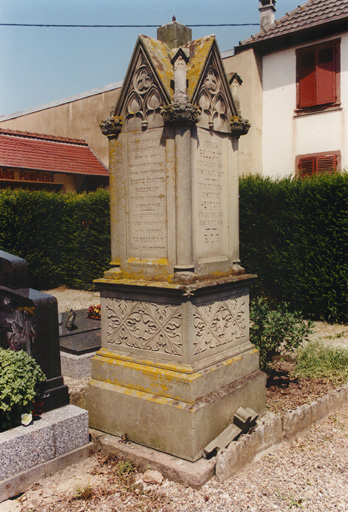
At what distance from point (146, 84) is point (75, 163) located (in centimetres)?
1295

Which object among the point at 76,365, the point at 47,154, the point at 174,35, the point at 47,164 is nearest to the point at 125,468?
the point at 76,365

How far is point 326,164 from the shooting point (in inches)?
462

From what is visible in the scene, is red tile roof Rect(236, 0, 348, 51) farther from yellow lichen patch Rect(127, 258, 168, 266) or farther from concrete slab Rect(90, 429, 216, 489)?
concrete slab Rect(90, 429, 216, 489)

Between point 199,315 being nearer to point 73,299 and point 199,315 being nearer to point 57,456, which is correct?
point 57,456

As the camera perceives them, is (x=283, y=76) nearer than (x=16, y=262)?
No

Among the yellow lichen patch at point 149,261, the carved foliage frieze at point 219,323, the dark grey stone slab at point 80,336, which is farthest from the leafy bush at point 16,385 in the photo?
the dark grey stone slab at point 80,336

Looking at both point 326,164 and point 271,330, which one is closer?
point 271,330

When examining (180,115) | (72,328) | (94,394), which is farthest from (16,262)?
(72,328)

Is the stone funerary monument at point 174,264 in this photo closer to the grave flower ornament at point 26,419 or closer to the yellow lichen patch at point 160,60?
the yellow lichen patch at point 160,60

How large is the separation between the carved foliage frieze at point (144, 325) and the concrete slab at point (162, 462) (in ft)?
2.61

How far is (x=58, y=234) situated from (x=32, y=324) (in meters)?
10.4

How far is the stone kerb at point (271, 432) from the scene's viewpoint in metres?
3.36

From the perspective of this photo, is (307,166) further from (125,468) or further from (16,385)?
(16,385)

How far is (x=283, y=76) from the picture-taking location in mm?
12336
